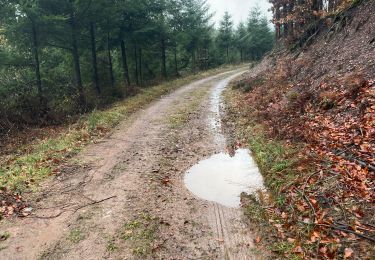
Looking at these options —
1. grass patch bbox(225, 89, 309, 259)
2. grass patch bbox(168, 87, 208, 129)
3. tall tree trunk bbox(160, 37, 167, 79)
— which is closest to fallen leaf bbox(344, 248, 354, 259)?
grass patch bbox(225, 89, 309, 259)

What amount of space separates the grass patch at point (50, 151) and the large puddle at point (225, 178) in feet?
13.5

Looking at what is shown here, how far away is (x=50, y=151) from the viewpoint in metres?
10.6

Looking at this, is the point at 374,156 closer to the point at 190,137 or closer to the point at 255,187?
the point at 255,187

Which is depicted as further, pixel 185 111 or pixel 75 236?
pixel 185 111

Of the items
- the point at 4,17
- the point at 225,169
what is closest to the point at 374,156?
the point at 225,169

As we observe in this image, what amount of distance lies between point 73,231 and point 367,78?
995 cm

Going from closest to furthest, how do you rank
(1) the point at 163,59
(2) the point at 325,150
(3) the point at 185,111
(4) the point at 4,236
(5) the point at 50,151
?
1. (4) the point at 4,236
2. (2) the point at 325,150
3. (5) the point at 50,151
4. (3) the point at 185,111
5. (1) the point at 163,59

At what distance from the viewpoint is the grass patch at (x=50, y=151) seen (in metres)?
8.46

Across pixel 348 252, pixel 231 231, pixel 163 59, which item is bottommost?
pixel 231 231

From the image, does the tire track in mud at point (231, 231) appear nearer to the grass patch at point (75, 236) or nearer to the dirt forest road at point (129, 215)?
the dirt forest road at point (129, 215)

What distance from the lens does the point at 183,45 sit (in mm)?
40375

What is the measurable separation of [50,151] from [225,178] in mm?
6018

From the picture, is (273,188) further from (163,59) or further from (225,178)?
(163,59)

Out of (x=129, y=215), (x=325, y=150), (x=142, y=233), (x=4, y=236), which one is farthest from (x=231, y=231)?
(x=4, y=236)
